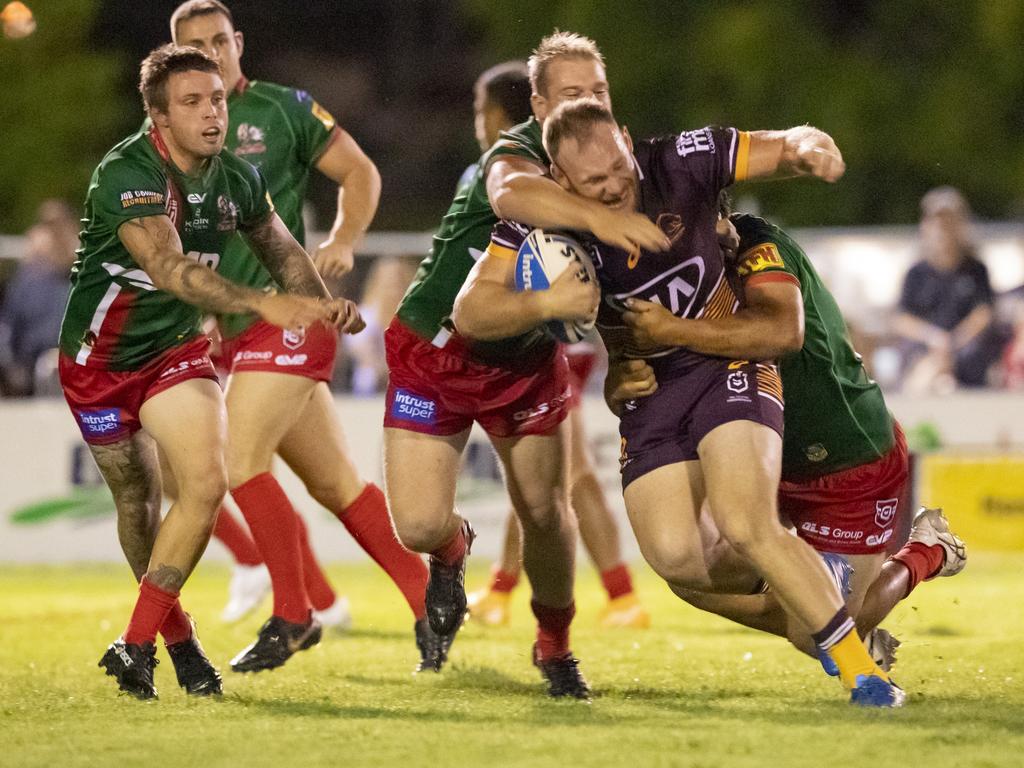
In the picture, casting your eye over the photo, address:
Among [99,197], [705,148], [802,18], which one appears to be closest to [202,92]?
[99,197]

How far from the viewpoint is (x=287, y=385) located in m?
7.50

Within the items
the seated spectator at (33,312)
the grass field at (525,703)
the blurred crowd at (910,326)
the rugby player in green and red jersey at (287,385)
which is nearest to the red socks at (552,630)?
the grass field at (525,703)

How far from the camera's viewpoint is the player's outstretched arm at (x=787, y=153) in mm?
5797

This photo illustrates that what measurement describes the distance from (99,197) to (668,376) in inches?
80.8

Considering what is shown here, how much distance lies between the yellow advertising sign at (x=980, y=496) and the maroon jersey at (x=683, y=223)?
6.19m

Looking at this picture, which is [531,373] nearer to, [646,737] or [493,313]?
[493,313]

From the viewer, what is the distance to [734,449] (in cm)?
577

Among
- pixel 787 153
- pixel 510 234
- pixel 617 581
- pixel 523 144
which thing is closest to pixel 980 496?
pixel 617 581

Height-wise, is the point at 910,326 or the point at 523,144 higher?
the point at 523,144

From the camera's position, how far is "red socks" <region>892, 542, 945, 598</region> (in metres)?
6.85

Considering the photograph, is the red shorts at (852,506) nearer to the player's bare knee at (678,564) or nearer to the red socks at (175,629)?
the player's bare knee at (678,564)

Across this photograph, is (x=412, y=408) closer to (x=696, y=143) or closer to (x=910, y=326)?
(x=696, y=143)

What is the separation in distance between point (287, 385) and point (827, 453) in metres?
2.29

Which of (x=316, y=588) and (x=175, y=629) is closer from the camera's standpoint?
(x=175, y=629)
